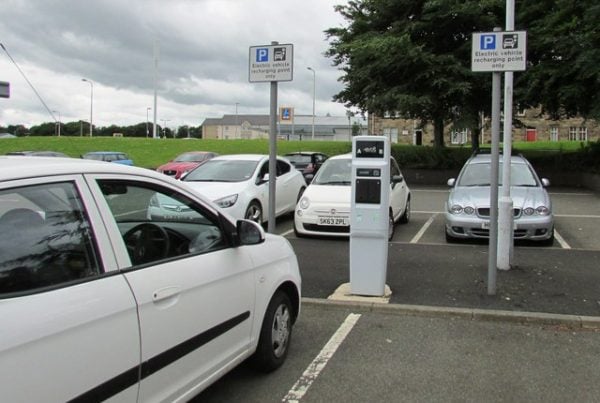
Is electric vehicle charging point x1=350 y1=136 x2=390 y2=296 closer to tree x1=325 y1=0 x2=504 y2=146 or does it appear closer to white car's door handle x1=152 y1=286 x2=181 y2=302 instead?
white car's door handle x1=152 y1=286 x2=181 y2=302

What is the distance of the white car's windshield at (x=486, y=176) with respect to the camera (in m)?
10.5

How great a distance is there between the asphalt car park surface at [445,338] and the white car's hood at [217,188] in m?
2.19

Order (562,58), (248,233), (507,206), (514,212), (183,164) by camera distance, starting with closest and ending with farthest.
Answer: (248,233) < (507,206) < (514,212) < (562,58) < (183,164)

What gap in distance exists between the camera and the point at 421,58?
21922 mm

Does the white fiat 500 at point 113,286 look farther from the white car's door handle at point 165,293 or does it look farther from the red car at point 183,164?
the red car at point 183,164

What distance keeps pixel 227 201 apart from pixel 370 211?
450cm

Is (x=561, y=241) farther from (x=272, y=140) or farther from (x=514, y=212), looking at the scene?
(x=272, y=140)

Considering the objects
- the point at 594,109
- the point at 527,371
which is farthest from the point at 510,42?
the point at 594,109

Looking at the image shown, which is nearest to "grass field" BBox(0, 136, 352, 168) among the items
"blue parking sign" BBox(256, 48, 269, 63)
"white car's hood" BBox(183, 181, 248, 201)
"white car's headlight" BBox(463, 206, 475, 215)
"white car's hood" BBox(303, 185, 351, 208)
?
"white car's hood" BBox(183, 181, 248, 201)

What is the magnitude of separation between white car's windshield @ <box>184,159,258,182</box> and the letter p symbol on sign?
5.66m

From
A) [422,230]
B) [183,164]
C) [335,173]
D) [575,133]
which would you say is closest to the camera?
[335,173]

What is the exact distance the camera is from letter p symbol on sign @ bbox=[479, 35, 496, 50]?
6.25 meters

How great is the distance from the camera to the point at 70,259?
102 inches

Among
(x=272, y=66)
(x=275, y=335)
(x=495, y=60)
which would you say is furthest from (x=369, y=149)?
(x=275, y=335)
